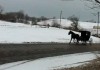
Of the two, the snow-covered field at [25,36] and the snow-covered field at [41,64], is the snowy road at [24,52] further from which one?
the snow-covered field at [25,36]

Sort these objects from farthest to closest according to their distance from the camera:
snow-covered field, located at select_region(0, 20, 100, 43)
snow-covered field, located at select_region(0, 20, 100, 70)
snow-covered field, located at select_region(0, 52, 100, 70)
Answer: snow-covered field, located at select_region(0, 20, 100, 43), snow-covered field, located at select_region(0, 20, 100, 70), snow-covered field, located at select_region(0, 52, 100, 70)

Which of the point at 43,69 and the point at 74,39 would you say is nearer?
the point at 43,69

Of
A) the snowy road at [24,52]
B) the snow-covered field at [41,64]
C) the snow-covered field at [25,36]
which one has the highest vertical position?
the snow-covered field at [41,64]

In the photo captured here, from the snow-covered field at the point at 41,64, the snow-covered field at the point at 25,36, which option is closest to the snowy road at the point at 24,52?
the snow-covered field at the point at 41,64

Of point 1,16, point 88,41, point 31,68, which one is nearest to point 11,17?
point 1,16

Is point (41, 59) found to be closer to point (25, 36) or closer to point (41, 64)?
point (41, 64)

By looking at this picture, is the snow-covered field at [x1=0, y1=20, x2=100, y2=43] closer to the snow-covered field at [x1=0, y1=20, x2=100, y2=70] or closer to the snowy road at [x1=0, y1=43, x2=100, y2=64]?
the snow-covered field at [x1=0, y1=20, x2=100, y2=70]

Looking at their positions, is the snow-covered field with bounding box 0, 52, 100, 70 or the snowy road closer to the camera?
the snow-covered field with bounding box 0, 52, 100, 70

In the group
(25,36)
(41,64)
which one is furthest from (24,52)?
(25,36)

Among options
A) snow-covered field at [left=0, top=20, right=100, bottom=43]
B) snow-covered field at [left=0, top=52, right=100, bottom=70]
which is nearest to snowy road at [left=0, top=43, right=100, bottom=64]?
snow-covered field at [left=0, top=52, right=100, bottom=70]

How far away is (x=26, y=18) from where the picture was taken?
199375 millimetres

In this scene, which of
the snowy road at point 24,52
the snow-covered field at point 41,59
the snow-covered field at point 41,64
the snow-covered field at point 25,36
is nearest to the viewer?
the snow-covered field at point 41,64

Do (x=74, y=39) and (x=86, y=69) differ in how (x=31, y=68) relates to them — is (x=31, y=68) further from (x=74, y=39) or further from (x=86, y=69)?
(x=74, y=39)

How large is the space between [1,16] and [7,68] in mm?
140896
